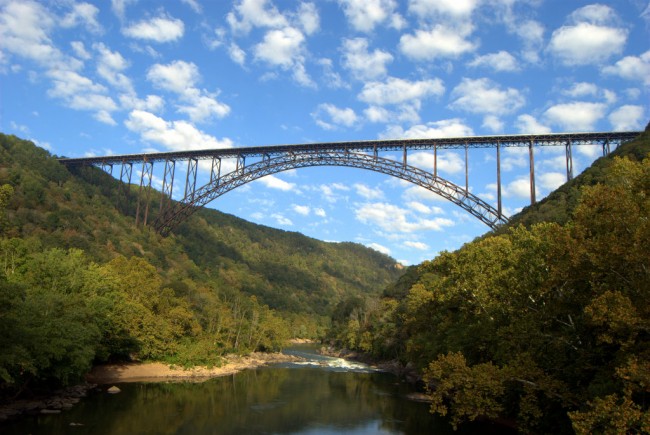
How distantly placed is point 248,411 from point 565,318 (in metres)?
18.2

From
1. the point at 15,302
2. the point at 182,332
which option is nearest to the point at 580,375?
the point at 15,302

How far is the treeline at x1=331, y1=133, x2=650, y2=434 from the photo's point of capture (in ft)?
39.7

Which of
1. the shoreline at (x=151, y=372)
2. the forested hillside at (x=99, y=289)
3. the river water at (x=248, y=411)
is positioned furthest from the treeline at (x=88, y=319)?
the river water at (x=248, y=411)

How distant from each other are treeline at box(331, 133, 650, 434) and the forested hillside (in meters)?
17.7

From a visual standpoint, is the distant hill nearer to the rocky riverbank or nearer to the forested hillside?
the forested hillside

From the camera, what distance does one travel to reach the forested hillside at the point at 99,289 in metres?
24.0

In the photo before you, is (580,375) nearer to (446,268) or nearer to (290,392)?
(446,268)

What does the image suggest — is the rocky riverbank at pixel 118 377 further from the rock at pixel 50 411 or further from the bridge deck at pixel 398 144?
the bridge deck at pixel 398 144

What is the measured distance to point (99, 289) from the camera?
1383 inches

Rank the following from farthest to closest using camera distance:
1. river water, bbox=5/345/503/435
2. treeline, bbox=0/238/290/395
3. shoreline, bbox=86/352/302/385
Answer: shoreline, bbox=86/352/302/385
river water, bbox=5/345/503/435
treeline, bbox=0/238/290/395

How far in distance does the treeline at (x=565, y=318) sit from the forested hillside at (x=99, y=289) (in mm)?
17731

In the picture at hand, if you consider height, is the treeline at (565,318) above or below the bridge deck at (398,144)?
below

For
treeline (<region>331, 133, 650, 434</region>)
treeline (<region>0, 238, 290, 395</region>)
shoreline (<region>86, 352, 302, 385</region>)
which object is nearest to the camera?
treeline (<region>331, 133, 650, 434</region>)

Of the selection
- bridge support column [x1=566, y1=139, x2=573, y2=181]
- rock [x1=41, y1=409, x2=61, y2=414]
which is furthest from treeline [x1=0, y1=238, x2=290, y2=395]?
bridge support column [x1=566, y1=139, x2=573, y2=181]
